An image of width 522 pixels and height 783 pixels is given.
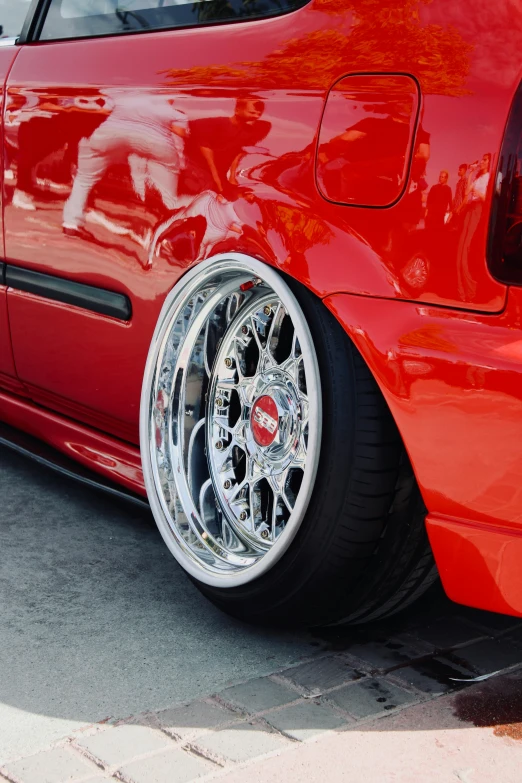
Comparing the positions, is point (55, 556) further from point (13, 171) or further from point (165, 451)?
point (13, 171)

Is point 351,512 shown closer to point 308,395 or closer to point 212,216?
point 308,395

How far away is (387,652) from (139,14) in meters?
1.67

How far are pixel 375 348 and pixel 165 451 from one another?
0.82 metres

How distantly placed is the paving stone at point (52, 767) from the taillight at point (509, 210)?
3.71ft

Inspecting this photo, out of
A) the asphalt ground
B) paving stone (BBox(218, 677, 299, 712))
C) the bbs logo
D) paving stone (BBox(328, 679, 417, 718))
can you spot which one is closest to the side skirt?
the asphalt ground

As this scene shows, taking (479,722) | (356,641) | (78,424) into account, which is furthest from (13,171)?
(479,722)

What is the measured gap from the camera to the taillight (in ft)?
5.86

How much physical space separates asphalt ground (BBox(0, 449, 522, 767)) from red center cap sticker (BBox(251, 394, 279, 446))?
45 cm

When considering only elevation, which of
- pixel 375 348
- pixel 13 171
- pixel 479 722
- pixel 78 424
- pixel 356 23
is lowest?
pixel 479 722

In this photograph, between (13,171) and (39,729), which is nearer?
(39,729)

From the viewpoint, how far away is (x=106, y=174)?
2625mm

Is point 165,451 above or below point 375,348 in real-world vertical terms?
below

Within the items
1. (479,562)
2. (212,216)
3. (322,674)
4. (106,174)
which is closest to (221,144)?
(212,216)

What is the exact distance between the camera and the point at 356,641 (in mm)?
2412
